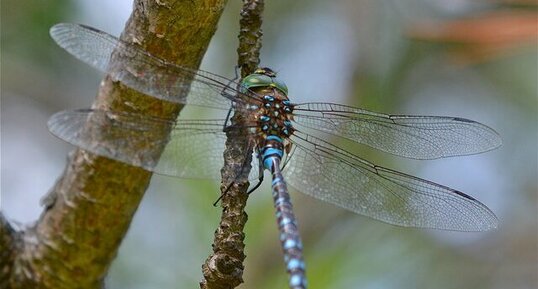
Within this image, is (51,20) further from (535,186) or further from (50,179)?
(535,186)

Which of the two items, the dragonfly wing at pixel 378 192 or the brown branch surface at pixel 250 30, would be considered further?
the dragonfly wing at pixel 378 192

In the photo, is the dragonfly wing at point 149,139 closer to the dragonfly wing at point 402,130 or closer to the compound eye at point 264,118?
the compound eye at point 264,118

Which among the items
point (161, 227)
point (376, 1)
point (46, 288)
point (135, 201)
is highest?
point (376, 1)

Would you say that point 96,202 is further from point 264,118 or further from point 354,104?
point 354,104

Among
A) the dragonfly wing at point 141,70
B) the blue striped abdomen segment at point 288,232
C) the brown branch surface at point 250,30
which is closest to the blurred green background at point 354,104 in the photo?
the blue striped abdomen segment at point 288,232

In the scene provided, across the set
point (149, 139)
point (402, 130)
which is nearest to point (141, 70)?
point (149, 139)

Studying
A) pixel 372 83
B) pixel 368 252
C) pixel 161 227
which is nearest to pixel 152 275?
pixel 161 227

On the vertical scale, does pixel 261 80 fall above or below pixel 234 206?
above
